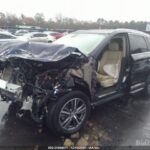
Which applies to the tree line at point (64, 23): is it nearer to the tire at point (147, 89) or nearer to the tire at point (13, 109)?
the tire at point (147, 89)

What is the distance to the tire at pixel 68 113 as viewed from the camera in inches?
150

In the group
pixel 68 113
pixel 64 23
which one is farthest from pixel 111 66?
pixel 64 23

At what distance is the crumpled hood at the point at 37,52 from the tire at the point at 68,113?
685mm

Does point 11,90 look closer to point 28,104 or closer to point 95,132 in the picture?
point 28,104

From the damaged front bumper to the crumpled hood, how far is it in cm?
45

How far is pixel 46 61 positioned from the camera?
11.8 feet

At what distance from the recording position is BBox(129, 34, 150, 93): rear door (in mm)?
5285

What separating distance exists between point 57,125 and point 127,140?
123 centimetres

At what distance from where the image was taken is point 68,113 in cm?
408

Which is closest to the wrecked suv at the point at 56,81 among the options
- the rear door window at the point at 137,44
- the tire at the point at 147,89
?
the rear door window at the point at 137,44

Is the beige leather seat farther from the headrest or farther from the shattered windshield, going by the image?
the shattered windshield

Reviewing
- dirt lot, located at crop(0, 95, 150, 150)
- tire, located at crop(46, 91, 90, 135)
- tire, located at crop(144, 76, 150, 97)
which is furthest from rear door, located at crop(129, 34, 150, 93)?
tire, located at crop(46, 91, 90, 135)

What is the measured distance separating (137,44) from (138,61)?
1.47 feet

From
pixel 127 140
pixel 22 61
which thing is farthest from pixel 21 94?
pixel 127 140
